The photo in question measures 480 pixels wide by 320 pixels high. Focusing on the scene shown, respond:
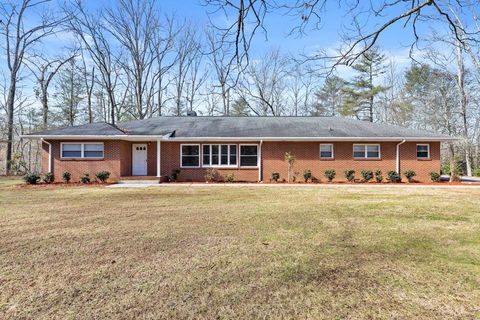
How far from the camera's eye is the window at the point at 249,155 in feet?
56.2

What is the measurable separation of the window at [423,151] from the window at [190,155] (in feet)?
41.3

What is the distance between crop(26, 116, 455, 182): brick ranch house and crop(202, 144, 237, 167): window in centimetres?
6

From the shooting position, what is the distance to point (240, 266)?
12.1 feet

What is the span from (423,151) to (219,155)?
1160 centimetres

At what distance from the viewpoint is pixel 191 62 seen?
31734 millimetres

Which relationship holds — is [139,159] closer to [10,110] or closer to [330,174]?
[330,174]

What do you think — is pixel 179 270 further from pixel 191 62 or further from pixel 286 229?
pixel 191 62

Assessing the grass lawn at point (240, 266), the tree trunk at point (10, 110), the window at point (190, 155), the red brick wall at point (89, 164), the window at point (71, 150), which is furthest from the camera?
the tree trunk at point (10, 110)

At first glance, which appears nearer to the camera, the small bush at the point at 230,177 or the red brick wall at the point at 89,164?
the red brick wall at the point at 89,164

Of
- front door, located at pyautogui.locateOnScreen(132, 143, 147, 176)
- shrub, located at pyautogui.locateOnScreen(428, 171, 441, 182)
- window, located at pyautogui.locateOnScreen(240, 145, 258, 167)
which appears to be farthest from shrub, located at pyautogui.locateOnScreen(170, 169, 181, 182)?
shrub, located at pyautogui.locateOnScreen(428, 171, 441, 182)

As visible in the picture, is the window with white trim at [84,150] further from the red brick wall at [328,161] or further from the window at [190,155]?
the window at [190,155]

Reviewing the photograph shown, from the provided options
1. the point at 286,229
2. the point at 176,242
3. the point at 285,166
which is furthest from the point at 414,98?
the point at 176,242

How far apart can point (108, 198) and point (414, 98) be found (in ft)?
94.6

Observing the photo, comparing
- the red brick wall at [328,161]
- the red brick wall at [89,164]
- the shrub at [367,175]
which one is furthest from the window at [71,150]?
the shrub at [367,175]
